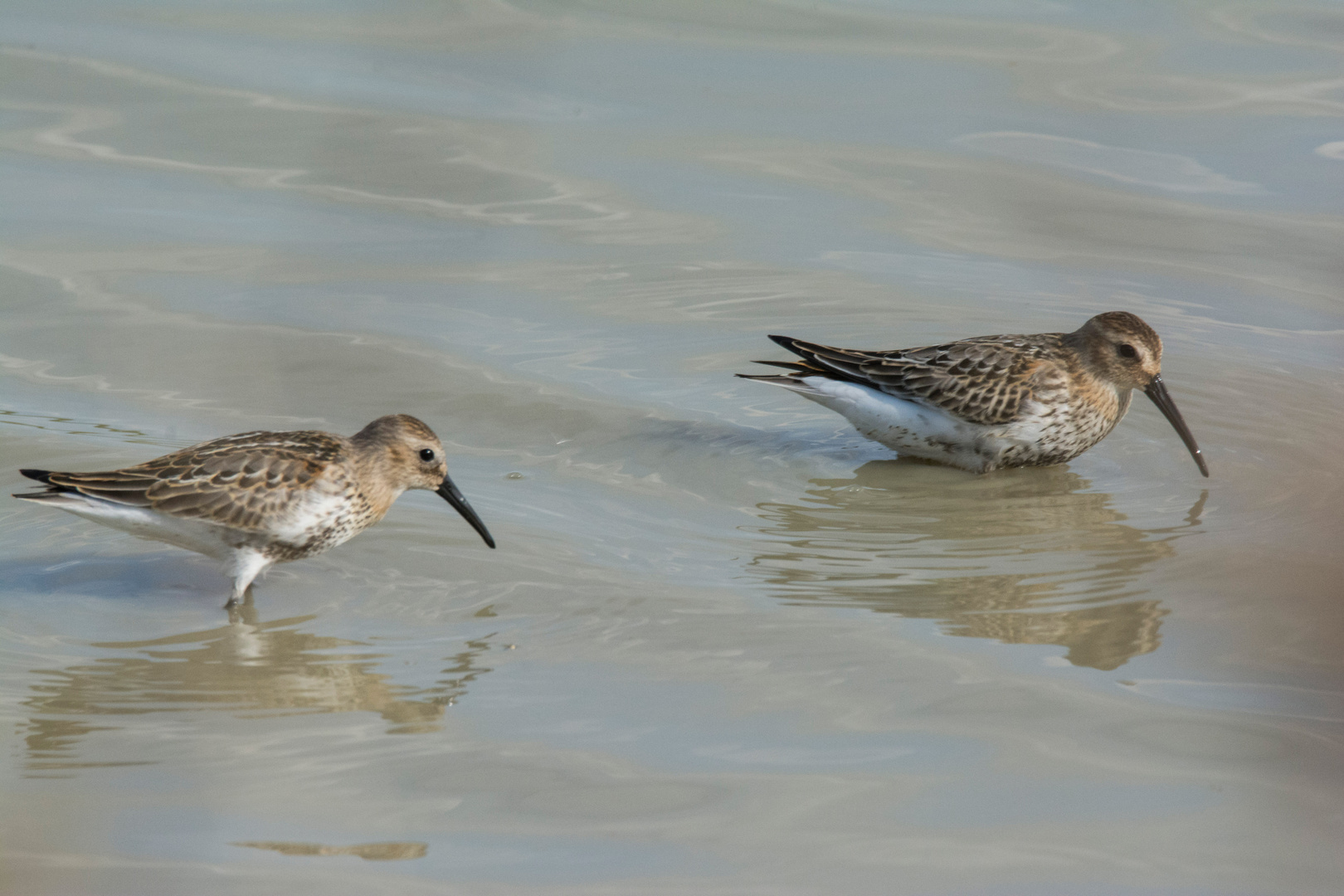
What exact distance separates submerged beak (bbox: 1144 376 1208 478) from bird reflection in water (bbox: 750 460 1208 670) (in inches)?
13.4

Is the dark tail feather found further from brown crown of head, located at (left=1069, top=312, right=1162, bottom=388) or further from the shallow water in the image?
brown crown of head, located at (left=1069, top=312, right=1162, bottom=388)

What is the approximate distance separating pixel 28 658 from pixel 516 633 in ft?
6.43

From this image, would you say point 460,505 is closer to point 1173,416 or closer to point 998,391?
point 998,391

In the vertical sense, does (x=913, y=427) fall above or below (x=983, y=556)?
above

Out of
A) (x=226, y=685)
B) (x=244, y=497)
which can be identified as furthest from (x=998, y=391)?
(x=226, y=685)

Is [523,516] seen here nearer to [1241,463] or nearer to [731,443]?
[731,443]

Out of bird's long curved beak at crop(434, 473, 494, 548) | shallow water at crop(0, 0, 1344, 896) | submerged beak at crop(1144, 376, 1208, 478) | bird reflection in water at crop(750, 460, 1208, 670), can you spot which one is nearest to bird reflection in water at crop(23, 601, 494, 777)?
shallow water at crop(0, 0, 1344, 896)

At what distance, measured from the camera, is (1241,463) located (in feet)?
30.8

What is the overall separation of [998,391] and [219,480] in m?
4.46

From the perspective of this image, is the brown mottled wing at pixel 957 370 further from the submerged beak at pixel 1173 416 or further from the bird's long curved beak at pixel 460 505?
the bird's long curved beak at pixel 460 505

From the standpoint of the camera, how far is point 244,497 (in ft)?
23.8

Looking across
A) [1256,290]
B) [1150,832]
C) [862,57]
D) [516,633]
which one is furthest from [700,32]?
[1150,832]

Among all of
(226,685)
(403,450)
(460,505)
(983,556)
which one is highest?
(403,450)

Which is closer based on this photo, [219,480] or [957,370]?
[219,480]
